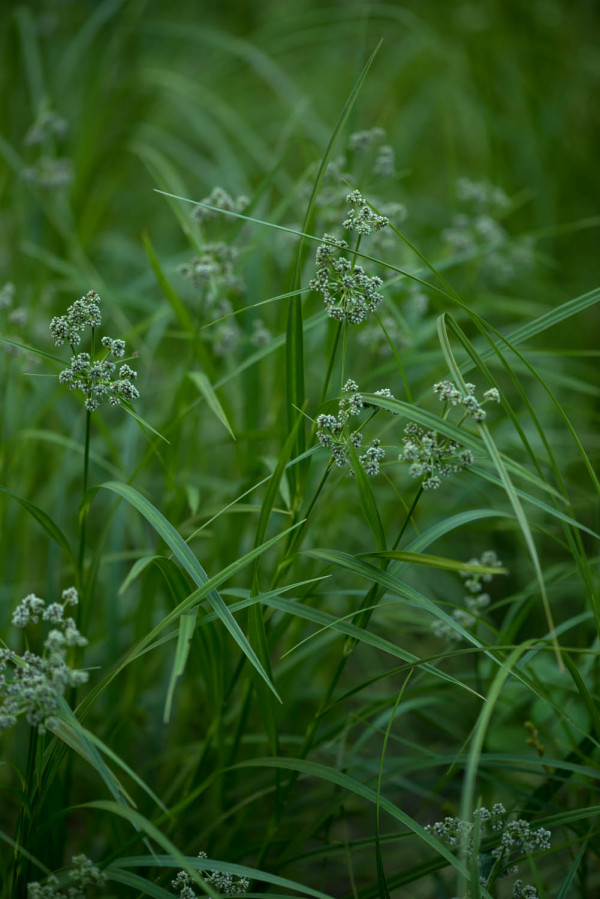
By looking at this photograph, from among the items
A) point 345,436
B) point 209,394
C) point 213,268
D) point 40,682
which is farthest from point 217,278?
point 40,682

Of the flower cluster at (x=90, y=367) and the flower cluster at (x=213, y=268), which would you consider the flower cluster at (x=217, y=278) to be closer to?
the flower cluster at (x=213, y=268)

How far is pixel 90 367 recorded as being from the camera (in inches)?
41.8

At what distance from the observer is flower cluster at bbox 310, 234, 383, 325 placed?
1.06 m

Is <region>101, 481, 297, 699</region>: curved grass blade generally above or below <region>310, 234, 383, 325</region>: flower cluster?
below

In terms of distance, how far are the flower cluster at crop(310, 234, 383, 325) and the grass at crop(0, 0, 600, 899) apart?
54 millimetres

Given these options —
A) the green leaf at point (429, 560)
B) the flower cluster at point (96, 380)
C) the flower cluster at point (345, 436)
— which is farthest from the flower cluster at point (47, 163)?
the green leaf at point (429, 560)

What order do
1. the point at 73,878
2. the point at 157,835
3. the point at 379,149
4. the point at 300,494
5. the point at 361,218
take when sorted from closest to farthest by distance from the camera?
1. the point at 157,835
2. the point at 73,878
3. the point at 361,218
4. the point at 300,494
5. the point at 379,149

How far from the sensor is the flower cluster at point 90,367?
1.03 meters

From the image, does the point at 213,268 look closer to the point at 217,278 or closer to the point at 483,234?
the point at 217,278

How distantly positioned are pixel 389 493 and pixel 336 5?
11.2ft

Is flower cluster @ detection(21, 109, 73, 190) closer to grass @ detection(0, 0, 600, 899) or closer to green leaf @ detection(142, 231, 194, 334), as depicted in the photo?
grass @ detection(0, 0, 600, 899)

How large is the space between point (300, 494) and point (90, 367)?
40 cm

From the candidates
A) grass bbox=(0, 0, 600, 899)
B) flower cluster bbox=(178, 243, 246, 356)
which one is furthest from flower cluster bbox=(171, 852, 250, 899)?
flower cluster bbox=(178, 243, 246, 356)

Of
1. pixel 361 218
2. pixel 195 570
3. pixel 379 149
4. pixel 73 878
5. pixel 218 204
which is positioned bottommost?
pixel 73 878
